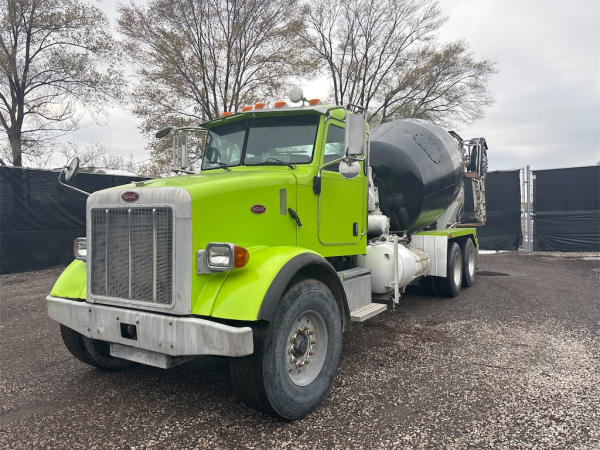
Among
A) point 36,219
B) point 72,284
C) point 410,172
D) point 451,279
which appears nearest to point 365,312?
point 72,284

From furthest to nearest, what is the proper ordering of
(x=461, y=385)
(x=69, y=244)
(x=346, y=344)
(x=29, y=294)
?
(x=69, y=244)
(x=29, y=294)
(x=346, y=344)
(x=461, y=385)

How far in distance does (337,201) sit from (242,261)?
1.75m

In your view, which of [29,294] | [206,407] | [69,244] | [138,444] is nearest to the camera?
[138,444]

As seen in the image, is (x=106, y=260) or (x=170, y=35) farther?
(x=170, y=35)

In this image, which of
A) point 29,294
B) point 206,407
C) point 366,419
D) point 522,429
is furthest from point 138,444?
point 29,294

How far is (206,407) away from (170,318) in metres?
0.95

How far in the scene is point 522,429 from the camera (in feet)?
10.1

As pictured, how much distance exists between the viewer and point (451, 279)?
7.65 m

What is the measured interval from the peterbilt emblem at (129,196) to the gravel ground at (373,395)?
64.0 inches

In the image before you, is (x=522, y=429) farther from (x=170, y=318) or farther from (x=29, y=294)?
(x=29, y=294)

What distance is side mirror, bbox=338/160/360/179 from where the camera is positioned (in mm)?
4186

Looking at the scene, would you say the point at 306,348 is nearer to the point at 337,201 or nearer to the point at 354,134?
the point at 337,201

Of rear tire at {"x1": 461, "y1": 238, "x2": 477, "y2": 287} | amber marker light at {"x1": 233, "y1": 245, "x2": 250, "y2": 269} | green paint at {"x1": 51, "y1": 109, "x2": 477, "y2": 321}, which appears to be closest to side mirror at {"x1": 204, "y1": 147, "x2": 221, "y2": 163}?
green paint at {"x1": 51, "y1": 109, "x2": 477, "y2": 321}

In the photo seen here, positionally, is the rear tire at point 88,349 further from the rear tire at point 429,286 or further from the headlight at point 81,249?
the rear tire at point 429,286
